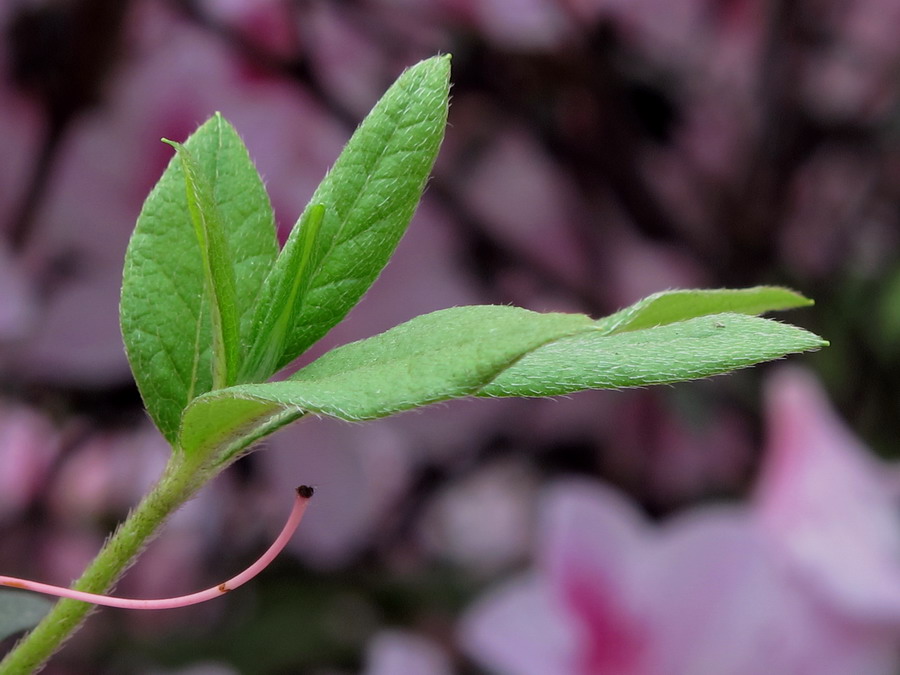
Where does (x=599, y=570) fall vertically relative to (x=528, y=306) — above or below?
below

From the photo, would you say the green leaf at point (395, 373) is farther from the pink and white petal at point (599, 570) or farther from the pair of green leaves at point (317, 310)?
the pink and white petal at point (599, 570)

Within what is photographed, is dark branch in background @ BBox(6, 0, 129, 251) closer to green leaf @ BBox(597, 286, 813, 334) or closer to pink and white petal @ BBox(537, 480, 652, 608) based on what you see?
pink and white petal @ BBox(537, 480, 652, 608)

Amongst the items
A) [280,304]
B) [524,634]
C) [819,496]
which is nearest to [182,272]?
[280,304]

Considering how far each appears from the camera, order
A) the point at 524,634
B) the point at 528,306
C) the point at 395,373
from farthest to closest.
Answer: the point at 528,306
the point at 524,634
the point at 395,373

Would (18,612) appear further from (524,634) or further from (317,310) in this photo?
(524,634)

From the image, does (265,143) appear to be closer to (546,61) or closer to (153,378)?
(546,61)

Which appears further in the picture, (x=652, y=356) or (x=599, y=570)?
(x=599, y=570)

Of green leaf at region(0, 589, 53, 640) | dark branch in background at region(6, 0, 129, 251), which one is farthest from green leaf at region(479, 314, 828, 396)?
dark branch in background at region(6, 0, 129, 251)
